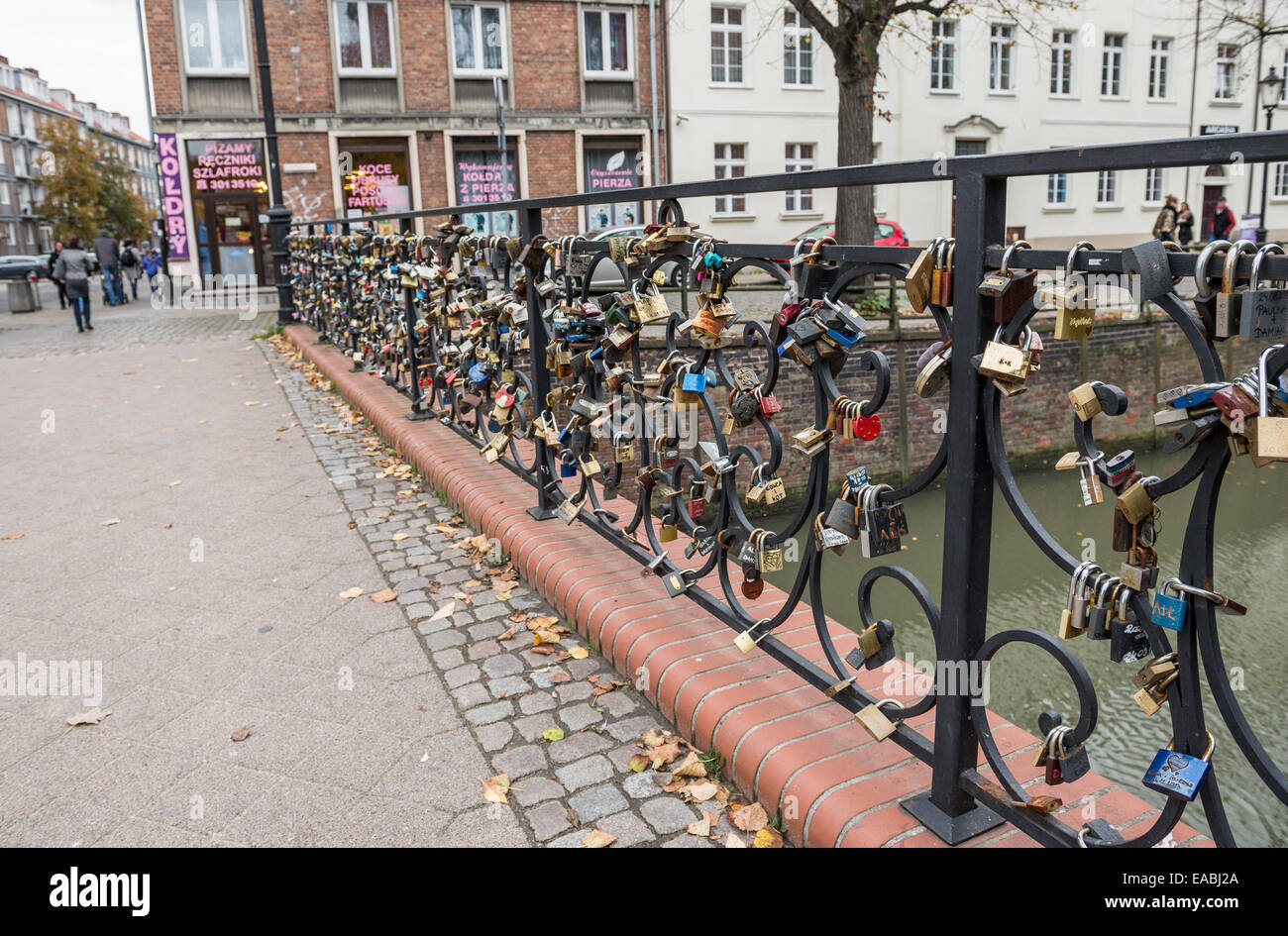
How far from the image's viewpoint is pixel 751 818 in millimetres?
2309

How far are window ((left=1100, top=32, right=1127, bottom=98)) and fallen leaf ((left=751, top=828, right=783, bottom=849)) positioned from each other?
1345 inches

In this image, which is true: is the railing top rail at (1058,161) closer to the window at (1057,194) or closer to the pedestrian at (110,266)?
the pedestrian at (110,266)

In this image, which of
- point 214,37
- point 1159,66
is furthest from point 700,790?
point 1159,66

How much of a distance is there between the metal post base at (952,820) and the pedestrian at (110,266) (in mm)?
25604

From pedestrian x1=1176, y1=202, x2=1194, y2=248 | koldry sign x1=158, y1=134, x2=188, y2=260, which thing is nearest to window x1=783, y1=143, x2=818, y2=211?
pedestrian x1=1176, y1=202, x2=1194, y2=248

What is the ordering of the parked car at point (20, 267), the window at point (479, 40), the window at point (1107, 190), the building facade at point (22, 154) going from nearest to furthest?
the window at point (479, 40) → the window at point (1107, 190) → the parked car at point (20, 267) → the building facade at point (22, 154)

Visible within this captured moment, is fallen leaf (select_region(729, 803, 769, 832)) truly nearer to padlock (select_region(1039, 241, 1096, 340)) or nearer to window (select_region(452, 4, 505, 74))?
padlock (select_region(1039, 241, 1096, 340))

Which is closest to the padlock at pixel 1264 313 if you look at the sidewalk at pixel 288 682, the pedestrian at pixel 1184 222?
the sidewalk at pixel 288 682

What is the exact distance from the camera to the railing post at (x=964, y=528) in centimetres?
172

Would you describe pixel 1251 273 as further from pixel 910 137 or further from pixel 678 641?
pixel 910 137

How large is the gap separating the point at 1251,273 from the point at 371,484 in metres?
5.05

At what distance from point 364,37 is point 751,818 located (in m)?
26.2

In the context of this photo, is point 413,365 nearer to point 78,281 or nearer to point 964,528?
point 964,528
